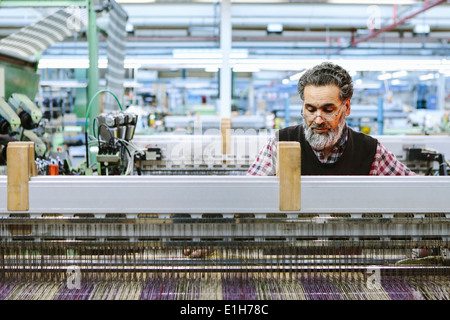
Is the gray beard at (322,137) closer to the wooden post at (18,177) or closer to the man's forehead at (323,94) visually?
the man's forehead at (323,94)

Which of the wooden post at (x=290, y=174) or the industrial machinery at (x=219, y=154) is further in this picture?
the industrial machinery at (x=219, y=154)

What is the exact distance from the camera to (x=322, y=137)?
6.00ft

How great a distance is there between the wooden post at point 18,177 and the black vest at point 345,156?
1.11 m

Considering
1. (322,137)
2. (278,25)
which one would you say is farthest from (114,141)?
(278,25)

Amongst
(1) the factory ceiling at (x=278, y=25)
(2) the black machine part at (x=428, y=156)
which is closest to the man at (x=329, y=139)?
(2) the black machine part at (x=428, y=156)

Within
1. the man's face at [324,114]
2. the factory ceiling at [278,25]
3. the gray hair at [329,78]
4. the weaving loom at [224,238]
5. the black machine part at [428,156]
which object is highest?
the factory ceiling at [278,25]

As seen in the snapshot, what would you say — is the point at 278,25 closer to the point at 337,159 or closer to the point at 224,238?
the point at 337,159

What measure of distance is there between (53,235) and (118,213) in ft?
0.60

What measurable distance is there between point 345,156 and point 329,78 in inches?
13.1

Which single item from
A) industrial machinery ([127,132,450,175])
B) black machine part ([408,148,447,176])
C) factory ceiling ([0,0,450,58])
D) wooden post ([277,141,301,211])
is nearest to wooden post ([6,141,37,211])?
wooden post ([277,141,301,211])

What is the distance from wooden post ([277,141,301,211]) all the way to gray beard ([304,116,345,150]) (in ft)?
2.64

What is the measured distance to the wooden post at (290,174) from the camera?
3.45 feet

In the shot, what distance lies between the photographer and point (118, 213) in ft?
3.59

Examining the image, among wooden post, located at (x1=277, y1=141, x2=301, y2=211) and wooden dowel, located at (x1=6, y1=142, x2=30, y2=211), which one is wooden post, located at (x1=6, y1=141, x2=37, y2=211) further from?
wooden post, located at (x1=277, y1=141, x2=301, y2=211)
